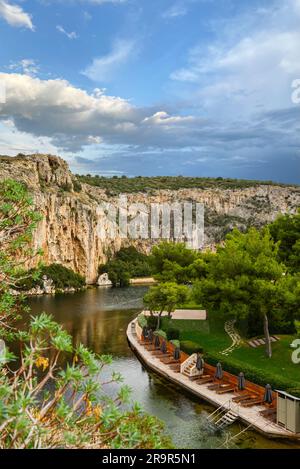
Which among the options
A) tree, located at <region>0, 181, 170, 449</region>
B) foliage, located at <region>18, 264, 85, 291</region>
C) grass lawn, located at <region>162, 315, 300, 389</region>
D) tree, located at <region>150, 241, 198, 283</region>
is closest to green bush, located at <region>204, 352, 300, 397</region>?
grass lawn, located at <region>162, 315, 300, 389</region>

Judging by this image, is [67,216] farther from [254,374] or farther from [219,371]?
[254,374]

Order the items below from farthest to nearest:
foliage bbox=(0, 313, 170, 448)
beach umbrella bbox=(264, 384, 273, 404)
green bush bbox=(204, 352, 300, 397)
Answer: beach umbrella bbox=(264, 384, 273, 404) < green bush bbox=(204, 352, 300, 397) < foliage bbox=(0, 313, 170, 448)

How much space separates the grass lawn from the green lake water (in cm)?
310

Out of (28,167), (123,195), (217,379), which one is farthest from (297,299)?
(123,195)

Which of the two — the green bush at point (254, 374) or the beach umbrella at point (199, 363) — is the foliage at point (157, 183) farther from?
the green bush at point (254, 374)

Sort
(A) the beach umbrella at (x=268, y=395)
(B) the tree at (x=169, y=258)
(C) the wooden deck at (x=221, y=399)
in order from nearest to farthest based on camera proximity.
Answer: (C) the wooden deck at (x=221, y=399)
(A) the beach umbrella at (x=268, y=395)
(B) the tree at (x=169, y=258)

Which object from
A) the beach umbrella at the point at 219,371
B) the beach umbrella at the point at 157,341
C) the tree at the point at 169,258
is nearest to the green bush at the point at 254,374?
the beach umbrella at the point at 219,371

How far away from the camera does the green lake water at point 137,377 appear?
16903 mm

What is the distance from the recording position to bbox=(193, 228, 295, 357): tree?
24.1 metres

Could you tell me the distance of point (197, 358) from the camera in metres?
24.2

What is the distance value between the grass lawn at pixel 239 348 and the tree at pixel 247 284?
3.19ft

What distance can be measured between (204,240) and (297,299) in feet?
324

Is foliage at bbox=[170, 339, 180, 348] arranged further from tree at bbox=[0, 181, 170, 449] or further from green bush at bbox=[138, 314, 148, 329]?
tree at bbox=[0, 181, 170, 449]

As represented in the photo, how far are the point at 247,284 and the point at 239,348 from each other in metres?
4.92
